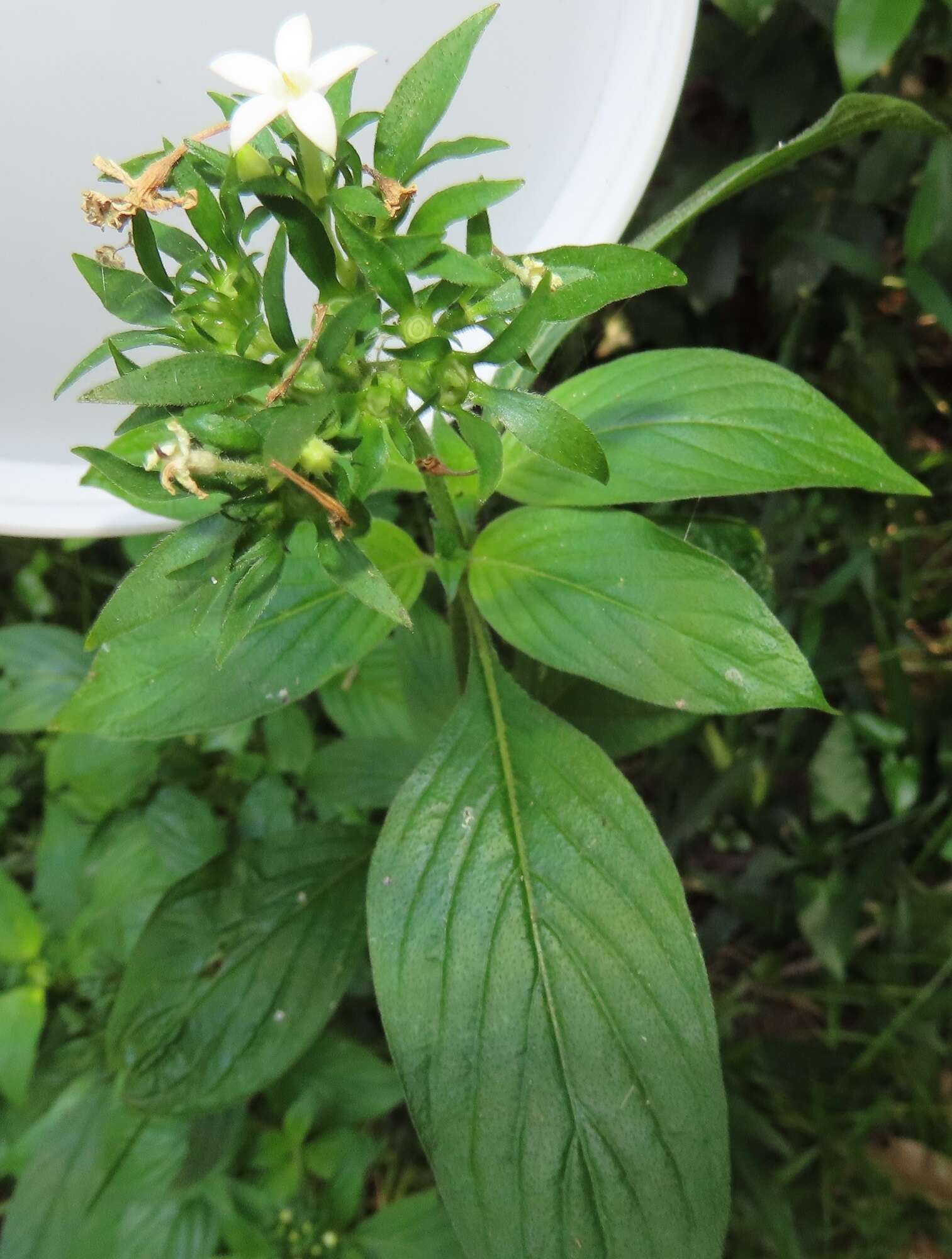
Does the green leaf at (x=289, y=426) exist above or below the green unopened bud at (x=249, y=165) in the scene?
below

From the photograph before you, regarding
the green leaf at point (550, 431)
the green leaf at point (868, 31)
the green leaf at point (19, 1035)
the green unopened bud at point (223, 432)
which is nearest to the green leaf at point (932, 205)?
the green leaf at point (868, 31)

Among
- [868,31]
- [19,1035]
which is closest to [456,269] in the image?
[868,31]

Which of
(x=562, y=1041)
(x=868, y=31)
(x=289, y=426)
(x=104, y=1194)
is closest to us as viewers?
(x=289, y=426)

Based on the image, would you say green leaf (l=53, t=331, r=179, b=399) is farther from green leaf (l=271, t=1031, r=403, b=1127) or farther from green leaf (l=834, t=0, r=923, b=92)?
green leaf (l=271, t=1031, r=403, b=1127)

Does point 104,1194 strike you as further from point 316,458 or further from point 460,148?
point 460,148

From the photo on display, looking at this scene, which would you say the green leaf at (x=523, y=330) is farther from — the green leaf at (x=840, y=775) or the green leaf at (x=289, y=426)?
the green leaf at (x=840, y=775)
